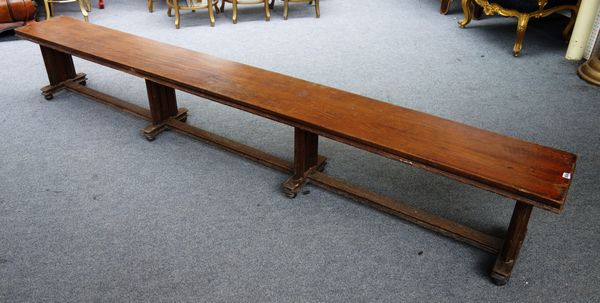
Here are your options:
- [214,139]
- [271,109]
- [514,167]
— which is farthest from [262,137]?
[514,167]

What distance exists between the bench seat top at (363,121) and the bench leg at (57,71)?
1.02 ft


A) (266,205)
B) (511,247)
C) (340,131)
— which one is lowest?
(266,205)

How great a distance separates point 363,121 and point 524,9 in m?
2.43

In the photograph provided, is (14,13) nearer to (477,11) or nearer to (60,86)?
(60,86)

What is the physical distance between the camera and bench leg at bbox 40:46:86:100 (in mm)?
2954

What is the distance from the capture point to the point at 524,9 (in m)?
3.67

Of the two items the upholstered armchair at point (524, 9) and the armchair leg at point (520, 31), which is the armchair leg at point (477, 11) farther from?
the armchair leg at point (520, 31)

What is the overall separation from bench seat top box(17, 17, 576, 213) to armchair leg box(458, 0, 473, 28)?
2.52 meters

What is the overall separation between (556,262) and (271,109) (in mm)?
1204

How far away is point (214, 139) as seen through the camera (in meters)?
2.52

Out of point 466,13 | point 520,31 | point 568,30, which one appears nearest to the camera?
point 520,31

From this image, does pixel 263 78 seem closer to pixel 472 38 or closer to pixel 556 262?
pixel 556 262

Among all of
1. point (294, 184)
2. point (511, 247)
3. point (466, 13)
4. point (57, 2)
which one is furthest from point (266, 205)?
point (57, 2)

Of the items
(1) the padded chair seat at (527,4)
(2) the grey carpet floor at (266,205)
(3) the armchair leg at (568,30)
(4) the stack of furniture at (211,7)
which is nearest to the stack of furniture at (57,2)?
(4) the stack of furniture at (211,7)
